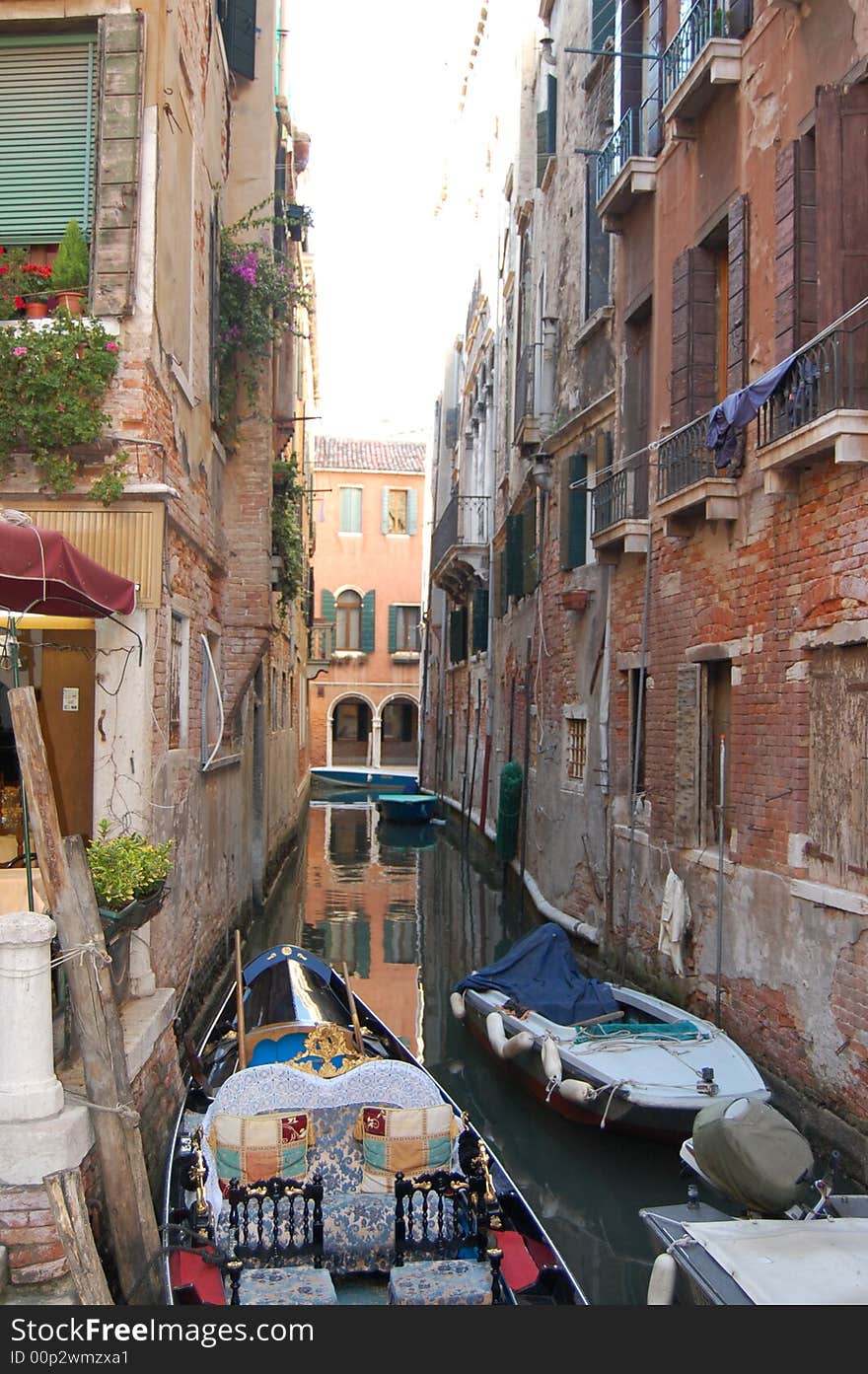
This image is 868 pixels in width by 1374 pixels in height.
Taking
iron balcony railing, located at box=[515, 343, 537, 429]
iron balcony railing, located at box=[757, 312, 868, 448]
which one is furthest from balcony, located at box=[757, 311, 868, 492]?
iron balcony railing, located at box=[515, 343, 537, 429]

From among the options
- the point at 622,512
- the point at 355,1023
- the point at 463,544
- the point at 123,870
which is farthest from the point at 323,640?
the point at 123,870

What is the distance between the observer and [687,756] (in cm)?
902

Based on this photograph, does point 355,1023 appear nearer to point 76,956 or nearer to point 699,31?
point 76,956

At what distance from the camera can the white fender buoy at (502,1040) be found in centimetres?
777

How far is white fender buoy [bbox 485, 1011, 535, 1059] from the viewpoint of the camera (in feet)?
25.5

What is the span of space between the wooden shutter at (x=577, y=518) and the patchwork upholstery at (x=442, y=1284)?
899cm

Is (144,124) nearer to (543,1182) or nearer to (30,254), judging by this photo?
(30,254)

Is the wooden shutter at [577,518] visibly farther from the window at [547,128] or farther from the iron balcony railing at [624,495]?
the window at [547,128]

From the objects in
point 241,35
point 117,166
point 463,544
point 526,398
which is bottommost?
point 117,166

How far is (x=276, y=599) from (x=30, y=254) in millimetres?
9130

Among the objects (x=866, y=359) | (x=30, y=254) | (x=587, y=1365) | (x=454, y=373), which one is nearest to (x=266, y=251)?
(x=30, y=254)

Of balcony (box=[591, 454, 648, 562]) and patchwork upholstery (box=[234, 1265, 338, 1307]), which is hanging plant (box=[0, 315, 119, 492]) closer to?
patchwork upholstery (box=[234, 1265, 338, 1307])

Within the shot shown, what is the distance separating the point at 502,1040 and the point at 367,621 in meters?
31.7

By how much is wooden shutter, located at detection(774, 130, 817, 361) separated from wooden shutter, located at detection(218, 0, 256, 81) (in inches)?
255
